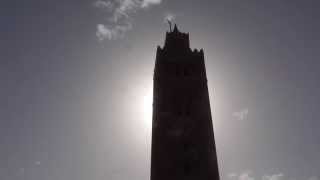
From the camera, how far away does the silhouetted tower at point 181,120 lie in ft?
90.9

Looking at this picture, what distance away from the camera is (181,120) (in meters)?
30.0

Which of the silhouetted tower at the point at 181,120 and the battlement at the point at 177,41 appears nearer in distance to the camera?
the silhouetted tower at the point at 181,120

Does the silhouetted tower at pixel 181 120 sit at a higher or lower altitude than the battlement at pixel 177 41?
lower

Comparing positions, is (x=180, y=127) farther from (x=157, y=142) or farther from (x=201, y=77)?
(x=201, y=77)

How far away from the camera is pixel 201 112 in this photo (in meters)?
30.5

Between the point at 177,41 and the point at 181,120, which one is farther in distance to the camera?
the point at 177,41

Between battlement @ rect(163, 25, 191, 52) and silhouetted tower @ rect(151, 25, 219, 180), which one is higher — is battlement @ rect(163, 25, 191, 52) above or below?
above

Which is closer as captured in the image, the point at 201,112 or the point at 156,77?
the point at 201,112

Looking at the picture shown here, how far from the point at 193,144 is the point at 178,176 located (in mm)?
2776

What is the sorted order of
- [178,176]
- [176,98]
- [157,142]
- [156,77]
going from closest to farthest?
[178,176]
[157,142]
[176,98]
[156,77]

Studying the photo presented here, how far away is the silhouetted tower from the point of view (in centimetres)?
2772

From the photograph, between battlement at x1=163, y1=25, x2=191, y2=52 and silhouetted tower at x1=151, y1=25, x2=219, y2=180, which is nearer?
silhouetted tower at x1=151, y1=25, x2=219, y2=180

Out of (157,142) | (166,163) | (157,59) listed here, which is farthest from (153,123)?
(157,59)

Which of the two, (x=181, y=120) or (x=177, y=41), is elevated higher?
(x=177, y=41)
